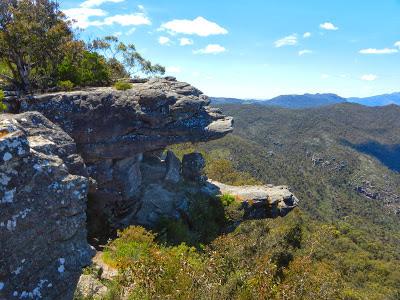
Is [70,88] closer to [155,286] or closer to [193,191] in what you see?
[193,191]

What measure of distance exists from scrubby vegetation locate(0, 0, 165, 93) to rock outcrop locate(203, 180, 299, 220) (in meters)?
13.2

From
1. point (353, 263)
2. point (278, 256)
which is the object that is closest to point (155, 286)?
point (278, 256)

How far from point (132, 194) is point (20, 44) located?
38.1ft

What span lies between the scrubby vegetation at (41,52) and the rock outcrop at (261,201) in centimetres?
1322

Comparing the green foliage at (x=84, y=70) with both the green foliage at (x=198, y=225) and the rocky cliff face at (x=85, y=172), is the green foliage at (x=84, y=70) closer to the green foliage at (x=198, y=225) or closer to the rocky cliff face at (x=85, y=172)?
the rocky cliff face at (x=85, y=172)

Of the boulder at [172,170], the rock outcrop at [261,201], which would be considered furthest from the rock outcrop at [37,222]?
the rock outcrop at [261,201]

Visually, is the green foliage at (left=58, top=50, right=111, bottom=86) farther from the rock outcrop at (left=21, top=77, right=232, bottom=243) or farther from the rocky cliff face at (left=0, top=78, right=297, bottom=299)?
the rocky cliff face at (left=0, top=78, right=297, bottom=299)

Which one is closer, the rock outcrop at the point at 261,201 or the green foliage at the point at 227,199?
the green foliage at the point at 227,199

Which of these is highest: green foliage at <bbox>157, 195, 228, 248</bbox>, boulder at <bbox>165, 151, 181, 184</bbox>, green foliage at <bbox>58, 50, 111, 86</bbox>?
green foliage at <bbox>58, 50, 111, 86</bbox>

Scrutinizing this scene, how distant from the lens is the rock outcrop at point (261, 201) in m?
31.6

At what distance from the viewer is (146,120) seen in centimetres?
2592

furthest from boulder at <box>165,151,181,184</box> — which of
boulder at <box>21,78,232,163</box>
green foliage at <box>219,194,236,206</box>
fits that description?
green foliage at <box>219,194,236,206</box>

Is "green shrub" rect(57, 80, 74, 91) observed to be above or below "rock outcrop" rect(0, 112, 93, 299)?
above

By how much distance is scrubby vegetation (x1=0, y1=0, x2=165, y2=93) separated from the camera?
2306cm
